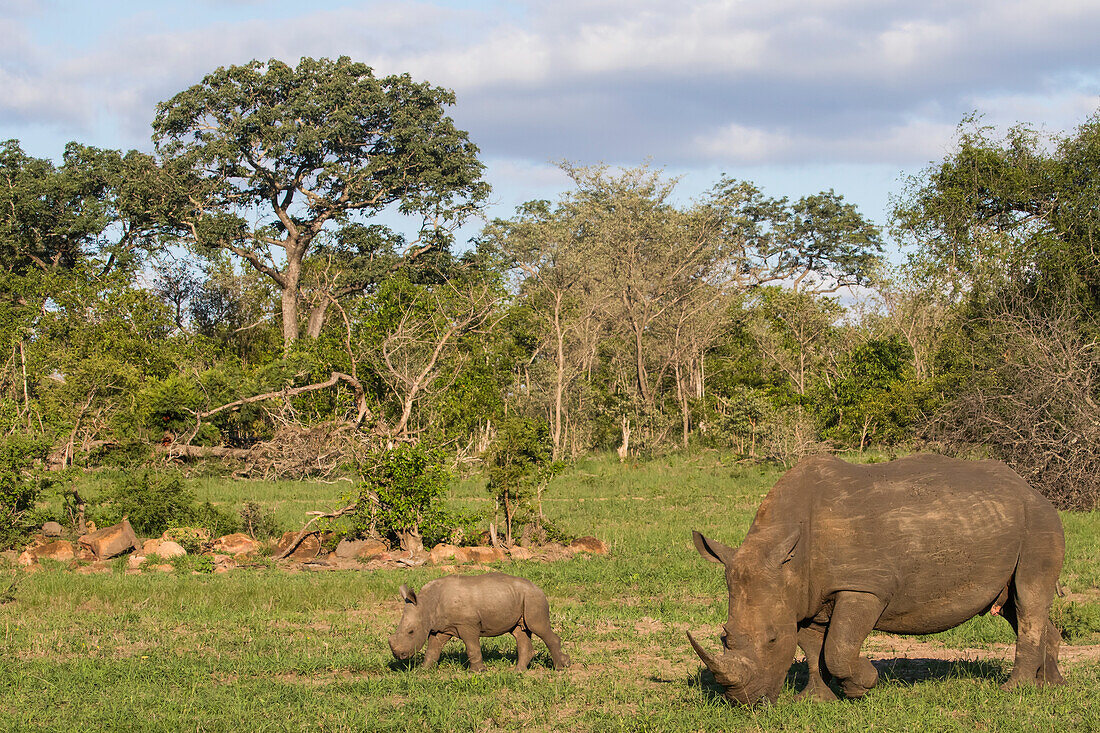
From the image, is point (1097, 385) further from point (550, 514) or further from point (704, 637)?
point (704, 637)

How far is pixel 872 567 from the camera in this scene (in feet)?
23.7

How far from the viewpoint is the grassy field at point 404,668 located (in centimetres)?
A: 721

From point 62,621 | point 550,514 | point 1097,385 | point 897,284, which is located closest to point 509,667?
point 62,621

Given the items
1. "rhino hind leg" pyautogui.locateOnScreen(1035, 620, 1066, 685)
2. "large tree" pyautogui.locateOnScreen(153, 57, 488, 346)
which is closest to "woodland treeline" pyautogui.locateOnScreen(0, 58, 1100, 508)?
"large tree" pyautogui.locateOnScreen(153, 57, 488, 346)

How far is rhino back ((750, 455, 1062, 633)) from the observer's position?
286 inches

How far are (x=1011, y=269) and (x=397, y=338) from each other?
15.0 metres

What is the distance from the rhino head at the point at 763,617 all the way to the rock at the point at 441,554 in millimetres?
8856

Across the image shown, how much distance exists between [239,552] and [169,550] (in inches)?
41.4

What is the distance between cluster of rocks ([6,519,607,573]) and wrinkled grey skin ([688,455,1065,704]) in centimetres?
851

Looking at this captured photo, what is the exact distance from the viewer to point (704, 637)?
10.6m

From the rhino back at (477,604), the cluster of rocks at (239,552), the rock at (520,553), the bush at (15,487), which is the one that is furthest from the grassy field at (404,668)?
the bush at (15,487)

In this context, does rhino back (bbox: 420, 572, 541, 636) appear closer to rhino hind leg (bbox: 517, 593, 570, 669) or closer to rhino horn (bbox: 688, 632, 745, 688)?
rhino hind leg (bbox: 517, 593, 570, 669)

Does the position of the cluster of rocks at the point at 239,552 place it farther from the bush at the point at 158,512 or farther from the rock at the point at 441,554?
the bush at the point at 158,512

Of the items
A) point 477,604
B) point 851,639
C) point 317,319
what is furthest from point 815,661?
point 317,319
